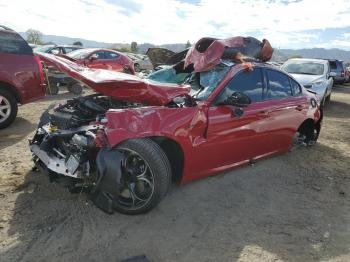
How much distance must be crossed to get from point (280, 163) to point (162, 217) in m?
2.75

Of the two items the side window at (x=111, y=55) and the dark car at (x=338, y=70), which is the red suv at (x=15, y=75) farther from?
the dark car at (x=338, y=70)

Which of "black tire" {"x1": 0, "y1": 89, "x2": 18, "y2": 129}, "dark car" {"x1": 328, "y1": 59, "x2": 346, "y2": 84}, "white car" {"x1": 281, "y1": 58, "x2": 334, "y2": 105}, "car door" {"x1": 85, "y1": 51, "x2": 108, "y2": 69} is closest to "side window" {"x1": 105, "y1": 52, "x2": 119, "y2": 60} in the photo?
"car door" {"x1": 85, "y1": 51, "x2": 108, "y2": 69}

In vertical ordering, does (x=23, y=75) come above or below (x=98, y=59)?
above

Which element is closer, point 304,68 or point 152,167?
point 152,167

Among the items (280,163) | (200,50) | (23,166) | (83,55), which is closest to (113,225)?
(23,166)

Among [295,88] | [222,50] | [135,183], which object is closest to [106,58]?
[295,88]

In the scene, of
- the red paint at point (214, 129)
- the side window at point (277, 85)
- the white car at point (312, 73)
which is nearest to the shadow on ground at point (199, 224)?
the red paint at point (214, 129)

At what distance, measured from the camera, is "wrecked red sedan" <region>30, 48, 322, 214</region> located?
154 inches

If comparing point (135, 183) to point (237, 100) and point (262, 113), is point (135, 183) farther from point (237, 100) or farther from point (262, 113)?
point (262, 113)

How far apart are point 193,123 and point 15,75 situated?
472 centimetres

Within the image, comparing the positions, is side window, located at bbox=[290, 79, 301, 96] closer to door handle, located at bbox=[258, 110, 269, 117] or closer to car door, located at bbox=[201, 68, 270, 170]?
car door, located at bbox=[201, 68, 270, 170]

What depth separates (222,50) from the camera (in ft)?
16.7

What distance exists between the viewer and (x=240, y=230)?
4.00 m

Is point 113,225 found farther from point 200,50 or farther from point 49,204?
point 200,50
